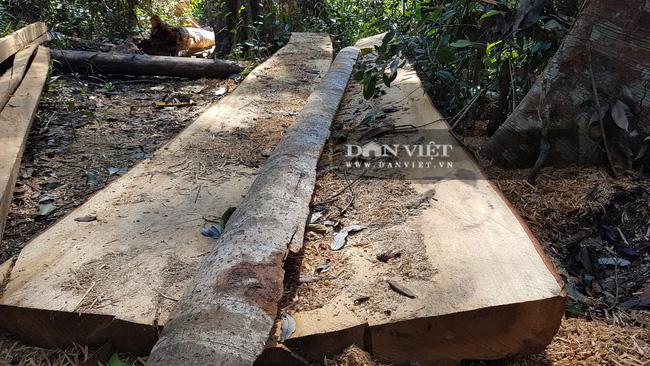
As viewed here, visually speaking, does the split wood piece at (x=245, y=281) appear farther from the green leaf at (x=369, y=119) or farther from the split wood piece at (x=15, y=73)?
the split wood piece at (x=15, y=73)

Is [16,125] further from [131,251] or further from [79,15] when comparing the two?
[79,15]

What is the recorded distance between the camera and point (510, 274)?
139cm

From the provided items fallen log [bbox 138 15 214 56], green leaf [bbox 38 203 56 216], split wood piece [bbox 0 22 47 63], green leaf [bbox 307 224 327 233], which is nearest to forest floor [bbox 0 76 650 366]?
green leaf [bbox 38 203 56 216]

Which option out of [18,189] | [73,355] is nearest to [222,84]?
[18,189]

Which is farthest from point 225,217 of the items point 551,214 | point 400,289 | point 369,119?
point 551,214

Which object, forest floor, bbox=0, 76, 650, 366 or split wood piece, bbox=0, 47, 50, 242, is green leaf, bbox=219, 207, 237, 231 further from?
split wood piece, bbox=0, 47, 50, 242

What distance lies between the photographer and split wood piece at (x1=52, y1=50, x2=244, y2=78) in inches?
202

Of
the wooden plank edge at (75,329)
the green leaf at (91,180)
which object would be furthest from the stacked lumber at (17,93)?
the wooden plank edge at (75,329)

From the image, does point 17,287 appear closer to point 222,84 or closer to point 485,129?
point 485,129

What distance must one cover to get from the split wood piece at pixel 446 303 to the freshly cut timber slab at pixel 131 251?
44cm

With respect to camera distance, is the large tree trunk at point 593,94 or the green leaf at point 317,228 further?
the large tree trunk at point 593,94

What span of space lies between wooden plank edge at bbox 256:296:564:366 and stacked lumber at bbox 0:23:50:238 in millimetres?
1383

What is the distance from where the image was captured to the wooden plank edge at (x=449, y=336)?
50.6 inches

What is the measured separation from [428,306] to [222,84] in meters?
4.08
